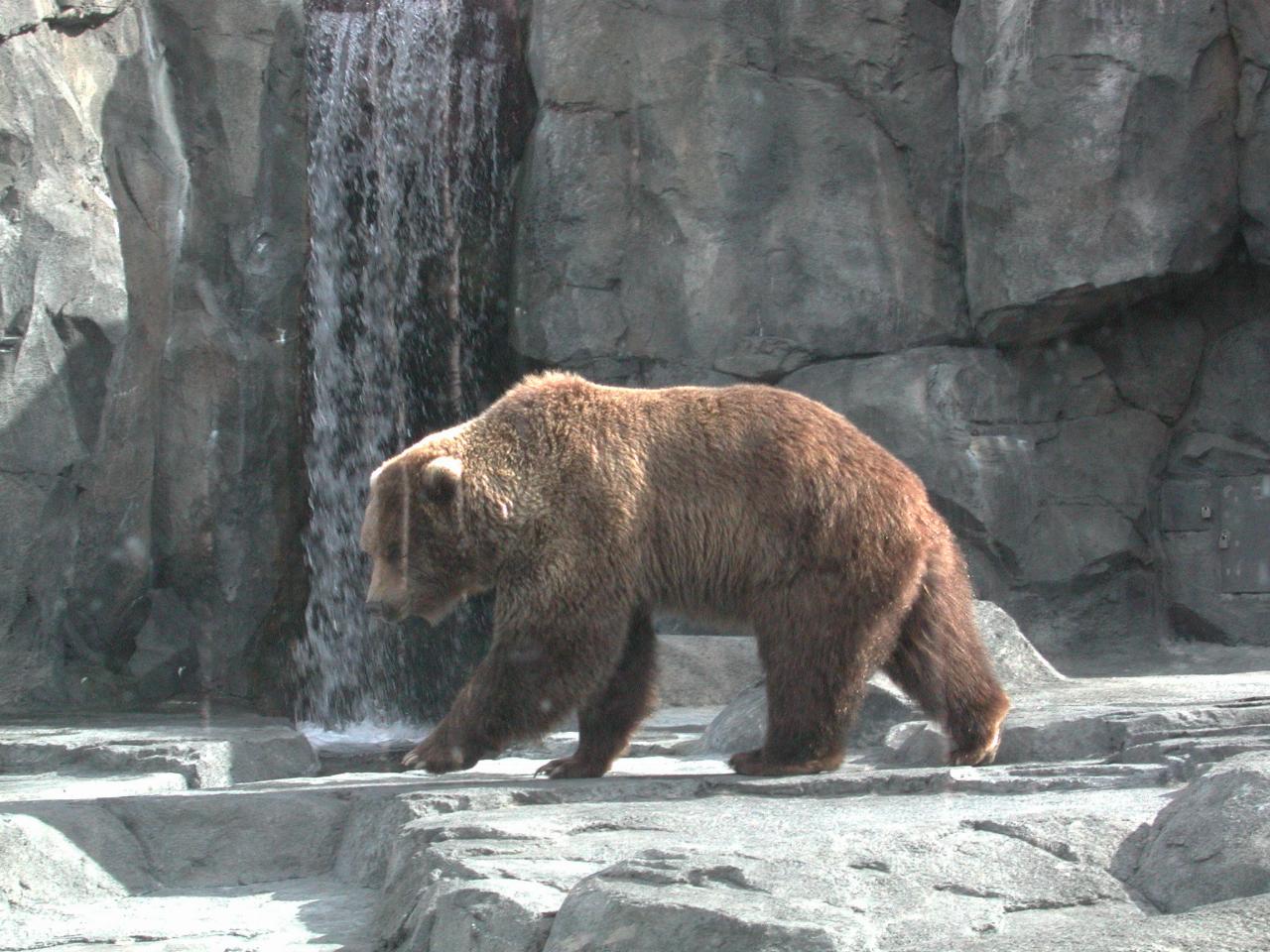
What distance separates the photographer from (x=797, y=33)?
1165cm

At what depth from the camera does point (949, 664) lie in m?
5.94

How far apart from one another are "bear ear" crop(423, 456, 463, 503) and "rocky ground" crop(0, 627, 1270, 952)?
40.5 inches

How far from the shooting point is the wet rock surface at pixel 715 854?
3.25 m

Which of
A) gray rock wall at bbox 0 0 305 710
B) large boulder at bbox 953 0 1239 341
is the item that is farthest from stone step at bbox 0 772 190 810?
large boulder at bbox 953 0 1239 341

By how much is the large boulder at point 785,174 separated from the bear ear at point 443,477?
5.99 meters

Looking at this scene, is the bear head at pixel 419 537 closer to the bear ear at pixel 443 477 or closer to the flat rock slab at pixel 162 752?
the bear ear at pixel 443 477

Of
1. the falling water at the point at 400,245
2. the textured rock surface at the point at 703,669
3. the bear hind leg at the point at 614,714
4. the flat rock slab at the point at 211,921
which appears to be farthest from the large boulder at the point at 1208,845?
the falling water at the point at 400,245

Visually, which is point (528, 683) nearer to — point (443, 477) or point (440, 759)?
point (440, 759)

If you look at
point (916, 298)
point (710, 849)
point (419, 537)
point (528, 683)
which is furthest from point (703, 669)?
point (710, 849)

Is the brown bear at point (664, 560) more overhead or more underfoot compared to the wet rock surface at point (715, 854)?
more overhead

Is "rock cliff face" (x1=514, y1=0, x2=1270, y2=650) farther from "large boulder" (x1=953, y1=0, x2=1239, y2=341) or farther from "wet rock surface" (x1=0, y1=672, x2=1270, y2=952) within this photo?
"wet rock surface" (x1=0, y1=672, x2=1270, y2=952)

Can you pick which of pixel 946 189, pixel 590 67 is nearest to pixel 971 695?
pixel 946 189

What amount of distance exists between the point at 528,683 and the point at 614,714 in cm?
52

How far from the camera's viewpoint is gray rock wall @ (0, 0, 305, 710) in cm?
995
